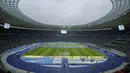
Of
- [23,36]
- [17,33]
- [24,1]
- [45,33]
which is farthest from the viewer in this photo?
[45,33]

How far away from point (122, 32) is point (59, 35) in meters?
37.4

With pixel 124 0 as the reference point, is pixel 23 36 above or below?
below

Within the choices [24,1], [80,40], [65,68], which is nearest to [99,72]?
[65,68]

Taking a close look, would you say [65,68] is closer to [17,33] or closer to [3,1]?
[3,1]

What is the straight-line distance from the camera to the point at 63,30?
81188 millimetres

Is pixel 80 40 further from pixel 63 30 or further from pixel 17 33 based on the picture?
pixel 17 33

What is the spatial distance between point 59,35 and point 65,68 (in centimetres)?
6563

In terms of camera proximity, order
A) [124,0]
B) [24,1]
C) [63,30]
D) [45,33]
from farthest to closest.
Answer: [45,33] → [63,30] → [24,1] → [124,0]

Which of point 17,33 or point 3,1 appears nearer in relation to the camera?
point 3,1

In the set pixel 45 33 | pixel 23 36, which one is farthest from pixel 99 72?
pixel 45 33

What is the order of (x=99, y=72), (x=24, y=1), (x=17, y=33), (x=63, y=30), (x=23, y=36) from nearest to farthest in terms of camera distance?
(x=99, y=72) < (x=24, y=1) < (x=17, y=33) < (x=23, y=36) < (x=63, y=30)

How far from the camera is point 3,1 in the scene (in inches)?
1065

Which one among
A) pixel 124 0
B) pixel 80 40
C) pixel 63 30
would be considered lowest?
pixel 80 40

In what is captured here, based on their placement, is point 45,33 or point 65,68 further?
point 45,33
